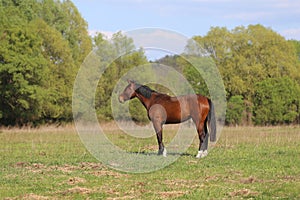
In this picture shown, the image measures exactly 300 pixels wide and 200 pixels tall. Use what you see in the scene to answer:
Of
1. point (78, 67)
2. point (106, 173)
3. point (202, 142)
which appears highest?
point (78, 67)

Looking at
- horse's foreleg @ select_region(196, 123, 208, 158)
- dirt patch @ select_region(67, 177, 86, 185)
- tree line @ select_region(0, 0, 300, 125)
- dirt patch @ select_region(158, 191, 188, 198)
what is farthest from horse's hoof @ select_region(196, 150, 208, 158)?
tree line @ select_region(0, 0, 300, 125)

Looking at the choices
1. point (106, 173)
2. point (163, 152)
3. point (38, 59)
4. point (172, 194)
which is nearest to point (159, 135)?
point (163, 152)

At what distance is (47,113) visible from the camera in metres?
48.4

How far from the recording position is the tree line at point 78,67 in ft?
141

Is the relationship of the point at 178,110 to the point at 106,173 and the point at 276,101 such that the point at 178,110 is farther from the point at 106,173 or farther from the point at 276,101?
the point at 276,101

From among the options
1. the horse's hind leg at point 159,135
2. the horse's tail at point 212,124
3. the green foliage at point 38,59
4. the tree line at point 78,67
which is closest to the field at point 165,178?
the horse's tail at point 212,124

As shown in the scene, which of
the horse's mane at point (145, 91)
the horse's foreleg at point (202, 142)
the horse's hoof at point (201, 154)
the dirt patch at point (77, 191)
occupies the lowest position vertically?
the dirt patch at point (77, 191)

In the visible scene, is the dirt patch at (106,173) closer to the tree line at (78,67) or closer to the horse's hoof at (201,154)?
the horse's hoof at (201,154)

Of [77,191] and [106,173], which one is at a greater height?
[106,173]

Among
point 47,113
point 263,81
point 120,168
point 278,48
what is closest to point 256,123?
point 263,81

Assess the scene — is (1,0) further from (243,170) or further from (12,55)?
(243,170)

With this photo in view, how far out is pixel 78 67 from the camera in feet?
172

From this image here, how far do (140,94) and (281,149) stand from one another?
5351 millimetres

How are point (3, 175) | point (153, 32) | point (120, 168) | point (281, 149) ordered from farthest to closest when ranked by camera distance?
1. point (281, 149)
2. point (153, 32)
3. point (120, 168)
4. point (3, 175)
